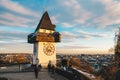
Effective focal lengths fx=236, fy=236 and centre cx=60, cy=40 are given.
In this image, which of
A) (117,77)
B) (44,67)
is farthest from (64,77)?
(117,77)

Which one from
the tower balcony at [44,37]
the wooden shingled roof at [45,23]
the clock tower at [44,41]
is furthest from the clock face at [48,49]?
the wooden shingled roof at [45,23]

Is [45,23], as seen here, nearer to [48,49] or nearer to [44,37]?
[44,37]

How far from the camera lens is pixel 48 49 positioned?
36.4 m

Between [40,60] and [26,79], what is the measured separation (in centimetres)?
1049

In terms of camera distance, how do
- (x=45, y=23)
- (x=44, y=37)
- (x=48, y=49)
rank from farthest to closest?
1. (x=45, y=23)
2. (x=48, y=49)
3. (x=44, y=37)

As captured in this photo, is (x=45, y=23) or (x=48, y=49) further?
(x=45, y=23)

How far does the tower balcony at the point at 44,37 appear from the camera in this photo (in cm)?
3544

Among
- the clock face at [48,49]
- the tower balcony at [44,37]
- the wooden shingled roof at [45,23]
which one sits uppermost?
the wooden shingled roof at [45,23]

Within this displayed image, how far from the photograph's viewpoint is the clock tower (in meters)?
35.6

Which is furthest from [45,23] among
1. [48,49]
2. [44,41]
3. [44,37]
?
[48,49]

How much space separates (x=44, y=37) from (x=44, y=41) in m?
0.61

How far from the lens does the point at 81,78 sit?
2498cm

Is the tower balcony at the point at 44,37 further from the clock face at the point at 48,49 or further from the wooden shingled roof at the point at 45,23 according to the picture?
the wooden shingled roof at the point at 45,23

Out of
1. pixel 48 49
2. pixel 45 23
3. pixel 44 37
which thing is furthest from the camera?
pixel 45 23
